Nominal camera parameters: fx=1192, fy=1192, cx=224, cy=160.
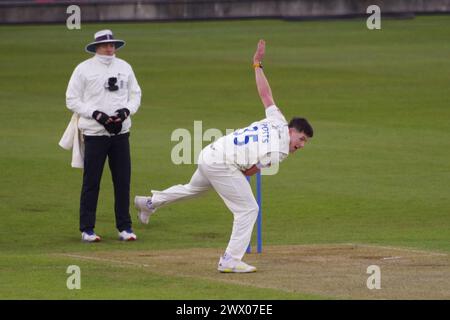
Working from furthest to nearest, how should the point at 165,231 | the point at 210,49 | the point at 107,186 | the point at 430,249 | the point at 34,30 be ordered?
the point at 34,30, the point at 210,49, the point at 107,186, the point at 165,231, the point at 430,249

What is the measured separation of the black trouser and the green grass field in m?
0.37

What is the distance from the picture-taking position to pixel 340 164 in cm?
1964

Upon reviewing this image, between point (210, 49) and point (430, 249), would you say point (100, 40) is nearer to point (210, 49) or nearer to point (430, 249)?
A: point (430, 249)

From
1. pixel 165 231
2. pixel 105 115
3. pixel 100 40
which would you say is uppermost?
pixel 100 40

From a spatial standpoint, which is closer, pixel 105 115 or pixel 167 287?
pixel 167 287

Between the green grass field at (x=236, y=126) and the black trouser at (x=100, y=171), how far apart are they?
14.6 inches

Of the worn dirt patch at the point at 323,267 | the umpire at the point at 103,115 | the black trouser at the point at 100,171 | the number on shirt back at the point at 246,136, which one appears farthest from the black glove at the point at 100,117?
the number on shirt back at the point at 246,136

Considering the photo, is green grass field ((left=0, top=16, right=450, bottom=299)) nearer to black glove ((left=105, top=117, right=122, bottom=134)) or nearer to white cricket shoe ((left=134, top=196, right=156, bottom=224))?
white cricket shoe ((left=134, top=196, right=156, bottom=224))

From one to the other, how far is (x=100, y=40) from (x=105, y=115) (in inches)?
33.7

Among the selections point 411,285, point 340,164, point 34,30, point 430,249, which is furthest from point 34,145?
point 34,30

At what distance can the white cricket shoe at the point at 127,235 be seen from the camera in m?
13.7

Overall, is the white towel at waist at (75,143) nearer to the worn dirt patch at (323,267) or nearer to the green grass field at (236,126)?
the green grass field at (236,126)

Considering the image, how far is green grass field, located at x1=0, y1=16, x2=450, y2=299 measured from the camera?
1304 cm

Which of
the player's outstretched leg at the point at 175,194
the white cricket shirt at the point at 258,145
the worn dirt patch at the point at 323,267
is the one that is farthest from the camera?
the player's outstretched leg at the point at 175,194
